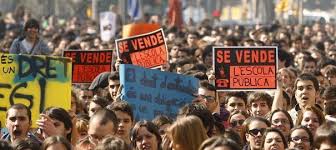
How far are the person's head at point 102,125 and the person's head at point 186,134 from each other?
4.40ft

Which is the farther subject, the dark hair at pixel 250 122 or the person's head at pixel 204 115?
the dark hair at pixel 250 122

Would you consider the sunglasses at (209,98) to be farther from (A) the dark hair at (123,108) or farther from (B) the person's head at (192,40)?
(B) the person's head at (192,40)

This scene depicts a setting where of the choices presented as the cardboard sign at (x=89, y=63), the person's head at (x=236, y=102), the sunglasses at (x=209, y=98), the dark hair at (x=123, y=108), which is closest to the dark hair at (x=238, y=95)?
the person's head at (x=236, y=102)

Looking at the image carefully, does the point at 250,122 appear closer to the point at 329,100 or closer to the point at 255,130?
the point at 255,130

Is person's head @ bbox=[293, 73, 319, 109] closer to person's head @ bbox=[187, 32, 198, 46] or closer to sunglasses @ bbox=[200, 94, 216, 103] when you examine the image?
sunglasses @ bbox=[200, 94, 216, 103]

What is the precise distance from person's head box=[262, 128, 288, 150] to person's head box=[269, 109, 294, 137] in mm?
1004

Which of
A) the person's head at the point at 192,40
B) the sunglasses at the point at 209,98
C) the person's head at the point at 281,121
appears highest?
the person's head at the point at 192,40

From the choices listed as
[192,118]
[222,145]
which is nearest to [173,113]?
[192,118]

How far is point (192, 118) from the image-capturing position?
1041 centimetres

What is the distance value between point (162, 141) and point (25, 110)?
1214mm

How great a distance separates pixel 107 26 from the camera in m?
32.3

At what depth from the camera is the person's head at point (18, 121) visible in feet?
39.1

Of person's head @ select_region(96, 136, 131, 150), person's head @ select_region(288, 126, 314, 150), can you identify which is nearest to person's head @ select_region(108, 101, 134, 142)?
person's head @ select_region(288, 126, 314, 150)

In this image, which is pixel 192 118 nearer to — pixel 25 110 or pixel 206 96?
pixel 25 110
